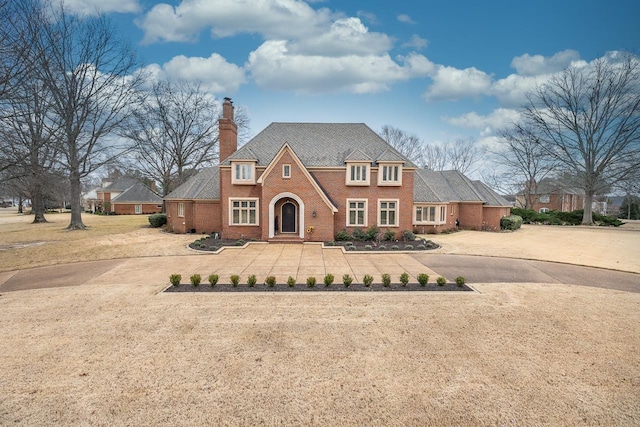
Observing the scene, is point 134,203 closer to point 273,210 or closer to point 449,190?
point 273,210

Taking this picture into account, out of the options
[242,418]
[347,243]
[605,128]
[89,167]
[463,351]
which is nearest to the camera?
[242,418]

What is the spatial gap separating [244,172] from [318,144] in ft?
22.1

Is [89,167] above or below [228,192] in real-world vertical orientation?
above

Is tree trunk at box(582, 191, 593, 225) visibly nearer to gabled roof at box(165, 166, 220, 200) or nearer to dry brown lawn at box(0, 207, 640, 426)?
dry brown lawn at box(0, 207, 640, 426)

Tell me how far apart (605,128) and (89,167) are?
60.2 m

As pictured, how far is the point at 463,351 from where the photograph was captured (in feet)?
23.3

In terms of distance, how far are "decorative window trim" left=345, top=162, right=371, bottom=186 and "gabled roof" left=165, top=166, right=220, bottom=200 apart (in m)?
11.2

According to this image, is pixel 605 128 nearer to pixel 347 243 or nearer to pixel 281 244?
pixel 347 243

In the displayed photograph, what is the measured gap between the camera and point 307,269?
589 inches

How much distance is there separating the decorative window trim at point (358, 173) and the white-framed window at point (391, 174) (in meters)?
0.99

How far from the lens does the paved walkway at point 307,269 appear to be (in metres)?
13.4

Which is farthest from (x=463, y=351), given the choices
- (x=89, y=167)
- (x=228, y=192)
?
(x=89, y=167)

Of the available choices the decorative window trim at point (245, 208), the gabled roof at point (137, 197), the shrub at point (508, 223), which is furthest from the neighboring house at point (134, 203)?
the shrub at point (508, 223)

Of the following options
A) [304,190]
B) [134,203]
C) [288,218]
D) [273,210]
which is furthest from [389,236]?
[134,203]
